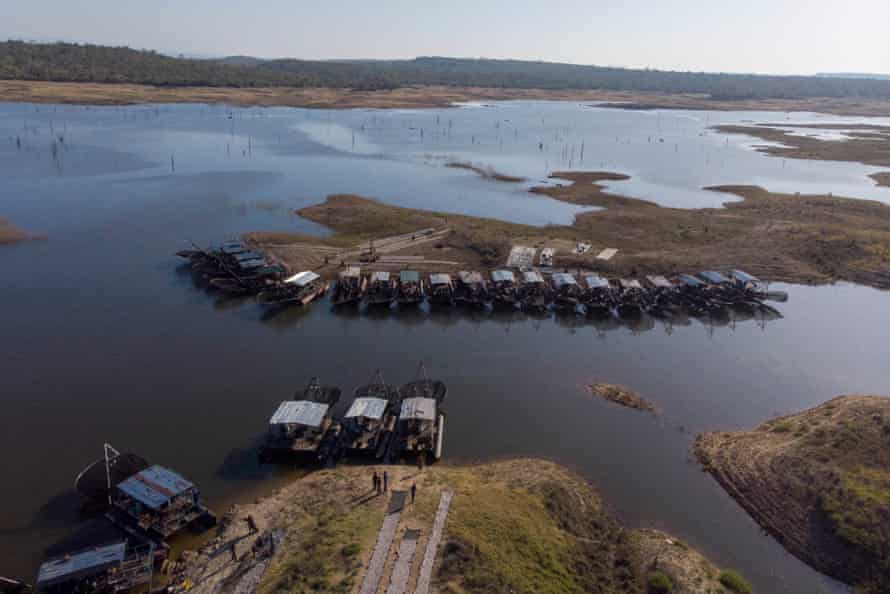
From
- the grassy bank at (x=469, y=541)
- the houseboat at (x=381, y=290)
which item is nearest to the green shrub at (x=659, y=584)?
the grassy bank at (x=469, y=541)

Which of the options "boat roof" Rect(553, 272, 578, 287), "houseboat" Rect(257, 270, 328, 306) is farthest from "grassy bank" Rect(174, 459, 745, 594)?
"boat roof" Rect(553, 272, 578, 287)

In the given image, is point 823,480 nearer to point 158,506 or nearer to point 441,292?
point 158,506

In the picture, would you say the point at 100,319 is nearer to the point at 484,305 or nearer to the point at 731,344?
the point at 484,305

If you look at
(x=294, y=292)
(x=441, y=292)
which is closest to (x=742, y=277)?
(x=441, y=292)

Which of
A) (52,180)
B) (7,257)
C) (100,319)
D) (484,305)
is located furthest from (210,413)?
(52,180)

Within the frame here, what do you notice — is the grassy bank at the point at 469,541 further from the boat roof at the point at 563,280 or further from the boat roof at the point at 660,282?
the boat roof at the point at 660,282
